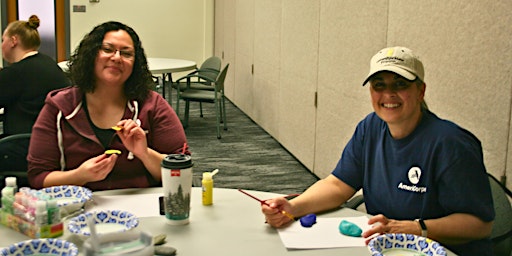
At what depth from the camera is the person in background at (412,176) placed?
1827mm

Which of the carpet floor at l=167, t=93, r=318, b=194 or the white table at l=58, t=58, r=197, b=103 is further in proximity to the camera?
the white table at l=58, t=58, r=197, b=103

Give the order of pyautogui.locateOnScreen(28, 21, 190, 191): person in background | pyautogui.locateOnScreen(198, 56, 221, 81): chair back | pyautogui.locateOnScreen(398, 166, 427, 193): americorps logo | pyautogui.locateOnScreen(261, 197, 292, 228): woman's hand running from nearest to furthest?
pyautogui.locateOnScreen(261, 197, 292, 228): woman's hand → pyautogui.locateOnScreen(398, 166, 427, 193): americorps logo → pyautogui.locateOnScreen(28, 21, 190, 191): person in background → pyautogui.locateOnScreen(198, 56, 221, 81): chair back

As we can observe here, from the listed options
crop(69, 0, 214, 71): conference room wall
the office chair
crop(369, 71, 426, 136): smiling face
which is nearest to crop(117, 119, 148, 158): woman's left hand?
crop(369, 71, 426, 136): smiling face

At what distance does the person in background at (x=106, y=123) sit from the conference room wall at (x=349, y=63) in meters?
1.30

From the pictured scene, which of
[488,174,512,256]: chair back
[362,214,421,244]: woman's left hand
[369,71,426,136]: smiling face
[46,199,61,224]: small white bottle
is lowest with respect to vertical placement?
[488,174,512,256]: chair back

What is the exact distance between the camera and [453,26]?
2.77 meters

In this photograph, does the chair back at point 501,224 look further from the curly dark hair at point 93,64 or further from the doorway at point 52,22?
the doorway at point 52,22

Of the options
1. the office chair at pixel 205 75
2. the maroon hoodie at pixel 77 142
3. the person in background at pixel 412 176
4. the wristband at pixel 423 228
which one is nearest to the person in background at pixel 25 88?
the maroon hoodie at pixel 77 142

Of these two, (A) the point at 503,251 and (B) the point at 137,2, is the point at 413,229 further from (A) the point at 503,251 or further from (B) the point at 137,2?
(B) the point at 137,2

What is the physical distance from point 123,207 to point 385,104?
92cm

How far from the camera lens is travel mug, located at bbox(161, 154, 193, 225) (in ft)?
5.75

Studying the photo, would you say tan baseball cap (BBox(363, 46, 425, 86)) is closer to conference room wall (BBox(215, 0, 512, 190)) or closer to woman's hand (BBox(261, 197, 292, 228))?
woman's hand (BBox(261, 197, 292, 228))

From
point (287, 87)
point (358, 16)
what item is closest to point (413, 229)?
A: point (358, 16)

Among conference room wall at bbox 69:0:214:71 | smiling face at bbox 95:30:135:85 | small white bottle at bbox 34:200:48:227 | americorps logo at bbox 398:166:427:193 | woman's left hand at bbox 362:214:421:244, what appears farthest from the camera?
conference room wall at bbox 69:0:214:71
